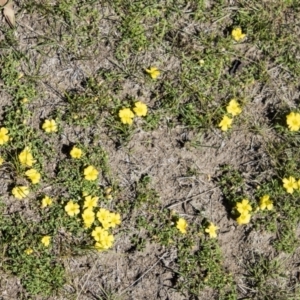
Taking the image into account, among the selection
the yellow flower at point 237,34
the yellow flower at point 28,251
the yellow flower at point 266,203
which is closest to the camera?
the yellow flower at point 28,251

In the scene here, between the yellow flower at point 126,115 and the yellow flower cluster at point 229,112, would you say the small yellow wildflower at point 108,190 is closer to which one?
the yellow flower at point 126,115

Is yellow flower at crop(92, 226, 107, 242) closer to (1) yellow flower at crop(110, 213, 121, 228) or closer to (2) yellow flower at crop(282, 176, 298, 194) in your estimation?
(1) yellow flower at crop(110, 213, 121, 228)

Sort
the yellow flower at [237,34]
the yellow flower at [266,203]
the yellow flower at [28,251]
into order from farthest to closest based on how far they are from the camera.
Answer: the yellow flower at [237,34] → the yellow flower at [266,203] → the yellow flower at [28,251]

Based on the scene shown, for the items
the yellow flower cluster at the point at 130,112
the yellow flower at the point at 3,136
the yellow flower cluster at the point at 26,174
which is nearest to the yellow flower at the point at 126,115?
the yellow flower cluster at the point at 130,112

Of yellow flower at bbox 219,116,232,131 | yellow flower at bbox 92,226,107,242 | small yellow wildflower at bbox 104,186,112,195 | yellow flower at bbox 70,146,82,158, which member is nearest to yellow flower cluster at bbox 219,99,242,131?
yellow flower at bbox 219,116,232,131

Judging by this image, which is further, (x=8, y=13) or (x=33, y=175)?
(x=8, y=13)

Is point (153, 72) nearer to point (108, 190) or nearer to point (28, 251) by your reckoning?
point (108, 190)

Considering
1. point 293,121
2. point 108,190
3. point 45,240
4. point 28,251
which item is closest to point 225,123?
point 293,121

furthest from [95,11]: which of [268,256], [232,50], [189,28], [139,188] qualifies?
[268,256]
